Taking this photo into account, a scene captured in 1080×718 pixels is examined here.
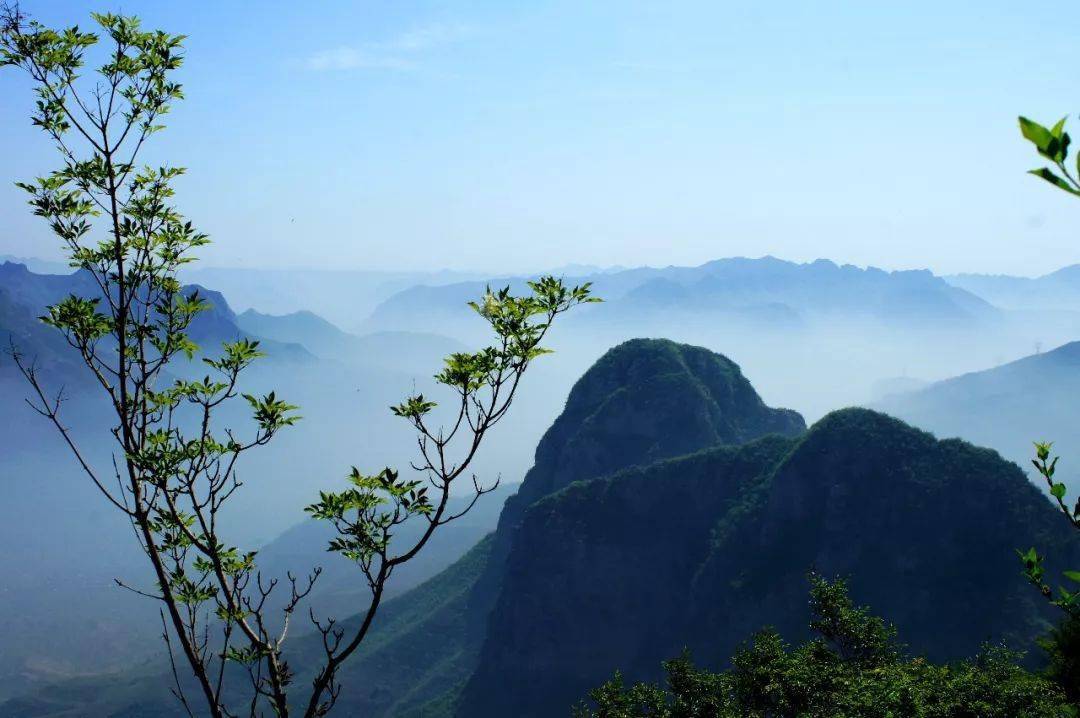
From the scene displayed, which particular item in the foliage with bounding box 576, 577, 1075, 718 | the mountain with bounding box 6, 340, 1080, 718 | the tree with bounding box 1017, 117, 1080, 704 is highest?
the tree with bounding box 1017, 117, 1080, 704

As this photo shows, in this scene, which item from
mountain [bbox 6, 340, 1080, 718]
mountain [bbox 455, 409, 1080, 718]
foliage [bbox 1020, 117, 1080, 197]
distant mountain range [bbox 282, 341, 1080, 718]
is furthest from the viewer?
distant mountain range [bbox 282, 341, 1080, 718]

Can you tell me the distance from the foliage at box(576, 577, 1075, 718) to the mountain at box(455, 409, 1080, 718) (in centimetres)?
4642

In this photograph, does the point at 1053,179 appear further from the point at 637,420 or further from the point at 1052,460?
the point at 637,420

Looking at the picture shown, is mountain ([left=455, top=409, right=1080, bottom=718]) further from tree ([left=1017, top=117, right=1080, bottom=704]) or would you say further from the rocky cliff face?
tree ([left=1017, top=117, right=1080, bottom=704])

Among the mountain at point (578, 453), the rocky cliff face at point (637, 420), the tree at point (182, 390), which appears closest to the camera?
the tree at point (182, 390)

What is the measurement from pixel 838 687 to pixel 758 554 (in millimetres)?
79567

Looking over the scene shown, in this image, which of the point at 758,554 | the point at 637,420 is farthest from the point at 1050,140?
the point at 637,420

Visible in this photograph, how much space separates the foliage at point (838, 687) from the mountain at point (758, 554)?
152 ft

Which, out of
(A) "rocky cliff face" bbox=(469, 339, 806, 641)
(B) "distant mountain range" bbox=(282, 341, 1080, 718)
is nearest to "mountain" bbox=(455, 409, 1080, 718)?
(B) "distant mountain range" bbox=(282, 341, 1080, 718)

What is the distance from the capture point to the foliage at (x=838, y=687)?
3431 centimetres

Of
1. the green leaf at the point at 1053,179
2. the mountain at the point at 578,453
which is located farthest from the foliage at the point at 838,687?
the mountain at the point at 578,453

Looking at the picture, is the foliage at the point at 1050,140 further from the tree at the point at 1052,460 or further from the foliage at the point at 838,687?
the foliage at the point at 838,687

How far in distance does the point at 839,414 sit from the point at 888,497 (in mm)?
17194

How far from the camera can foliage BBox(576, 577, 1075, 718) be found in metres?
34.3
